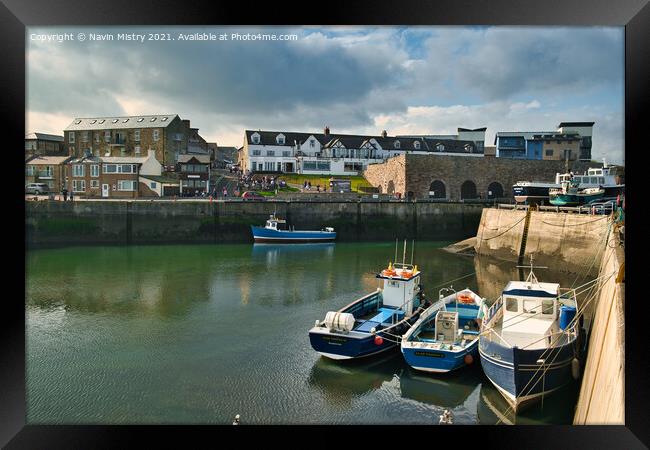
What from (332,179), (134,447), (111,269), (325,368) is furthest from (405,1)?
(332,179)

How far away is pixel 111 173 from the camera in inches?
1168

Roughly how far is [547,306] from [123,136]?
34106mm

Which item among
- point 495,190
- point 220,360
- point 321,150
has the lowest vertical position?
point 220,360

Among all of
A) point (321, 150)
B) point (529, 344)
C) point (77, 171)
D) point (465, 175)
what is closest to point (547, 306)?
point (529, 344)

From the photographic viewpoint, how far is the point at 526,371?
6.79 meters

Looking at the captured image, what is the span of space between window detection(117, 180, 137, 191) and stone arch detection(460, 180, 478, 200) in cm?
2097

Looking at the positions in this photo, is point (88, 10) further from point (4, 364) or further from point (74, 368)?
point (74, 368)

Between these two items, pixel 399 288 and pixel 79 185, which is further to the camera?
pixel 79 185

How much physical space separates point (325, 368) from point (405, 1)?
6025mm

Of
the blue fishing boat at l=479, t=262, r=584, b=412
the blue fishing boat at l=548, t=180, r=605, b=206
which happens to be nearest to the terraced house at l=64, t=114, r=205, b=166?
the blue fishing boat at l=548, t=180, r=605, b=206

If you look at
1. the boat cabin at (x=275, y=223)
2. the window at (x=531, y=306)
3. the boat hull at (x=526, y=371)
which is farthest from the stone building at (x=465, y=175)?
the boat hull at (x=526, y=371)

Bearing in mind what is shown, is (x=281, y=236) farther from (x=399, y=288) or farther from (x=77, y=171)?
(x=399, y=288)

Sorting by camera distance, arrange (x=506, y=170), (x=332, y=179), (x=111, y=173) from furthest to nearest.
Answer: (x=332, y=179), (x=506, y=170), (x=111, y=173)

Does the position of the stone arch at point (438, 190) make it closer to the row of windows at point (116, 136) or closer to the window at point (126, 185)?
the window at point (126, 185)
